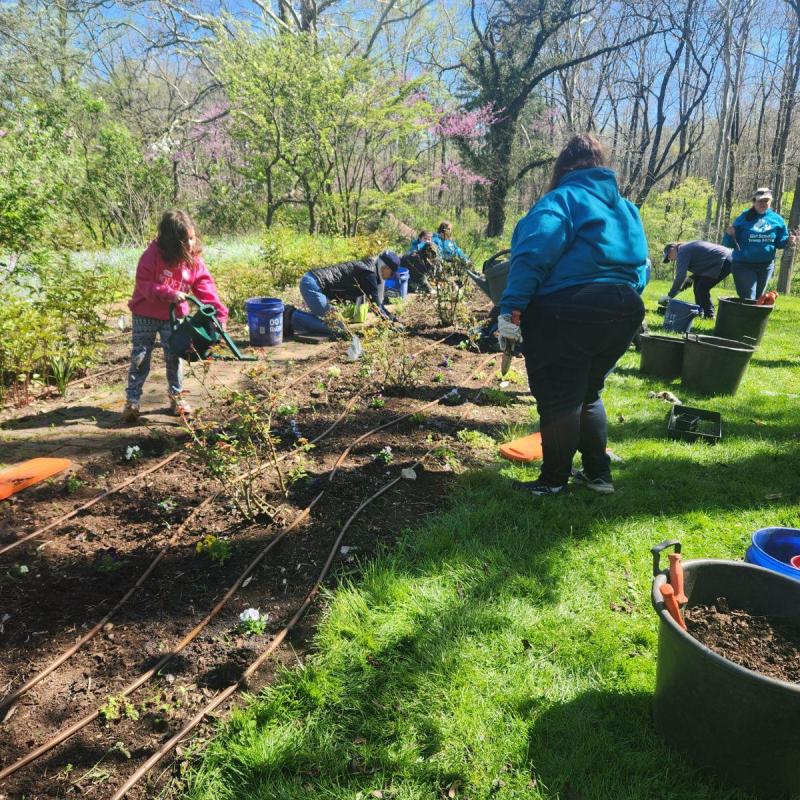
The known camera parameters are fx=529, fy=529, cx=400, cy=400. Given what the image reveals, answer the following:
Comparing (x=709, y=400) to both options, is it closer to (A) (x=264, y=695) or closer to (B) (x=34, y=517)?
(A) (x=264, y=695)

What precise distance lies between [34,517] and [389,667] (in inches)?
83.2

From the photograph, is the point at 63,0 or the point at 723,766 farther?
the point at 63,0

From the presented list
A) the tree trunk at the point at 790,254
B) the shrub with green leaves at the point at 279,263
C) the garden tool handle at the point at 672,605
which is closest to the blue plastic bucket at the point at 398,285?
the shrub with green leaves at the point at 279,263

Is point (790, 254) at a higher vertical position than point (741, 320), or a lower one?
higher

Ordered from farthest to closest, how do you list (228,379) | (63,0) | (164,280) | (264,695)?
1. (63,0)
2. (228,379)
3. (164,280)
4. (264,695)

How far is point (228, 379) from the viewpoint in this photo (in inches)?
203

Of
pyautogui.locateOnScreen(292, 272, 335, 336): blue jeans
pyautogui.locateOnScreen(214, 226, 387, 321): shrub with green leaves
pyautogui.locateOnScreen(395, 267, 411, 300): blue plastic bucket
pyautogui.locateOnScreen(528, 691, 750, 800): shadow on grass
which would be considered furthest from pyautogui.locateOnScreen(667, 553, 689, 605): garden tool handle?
pyautogui.locateOnScreen(395, 267, 411, 300): blue plastic bucket

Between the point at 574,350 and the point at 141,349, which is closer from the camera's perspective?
the point at 574,350

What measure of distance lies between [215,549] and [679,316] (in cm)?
659

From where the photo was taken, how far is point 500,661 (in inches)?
79.1

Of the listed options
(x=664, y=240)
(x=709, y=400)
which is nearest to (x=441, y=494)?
(x=709, y=400)

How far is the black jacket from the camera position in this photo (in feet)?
22.7

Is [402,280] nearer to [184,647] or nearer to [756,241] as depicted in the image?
[756,241]

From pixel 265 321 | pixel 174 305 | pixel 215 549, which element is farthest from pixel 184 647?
pixel 265 321
